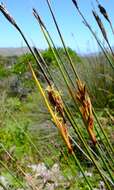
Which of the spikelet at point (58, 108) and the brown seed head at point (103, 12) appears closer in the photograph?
the spikelet at point (58, 108)

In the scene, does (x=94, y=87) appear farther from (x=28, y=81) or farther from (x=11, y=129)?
(x=28, y=81)

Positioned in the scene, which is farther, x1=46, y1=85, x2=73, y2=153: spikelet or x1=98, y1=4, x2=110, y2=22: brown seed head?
x1=98, y1=4, x2=110, y2=22: brown seed head

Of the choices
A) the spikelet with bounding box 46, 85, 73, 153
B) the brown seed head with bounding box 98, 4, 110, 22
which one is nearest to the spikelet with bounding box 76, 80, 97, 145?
the spikelet with bounding box 46, 85, 73, 153

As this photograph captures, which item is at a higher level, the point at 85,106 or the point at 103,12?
the point at 103,12

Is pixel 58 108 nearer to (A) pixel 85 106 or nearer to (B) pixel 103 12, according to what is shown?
(A) pixel 85 106

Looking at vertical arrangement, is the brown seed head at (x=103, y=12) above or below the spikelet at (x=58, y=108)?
above

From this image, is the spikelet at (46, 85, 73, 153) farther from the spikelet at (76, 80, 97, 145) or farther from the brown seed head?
the brown seed head

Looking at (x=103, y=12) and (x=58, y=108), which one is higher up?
(x=103, y=12)

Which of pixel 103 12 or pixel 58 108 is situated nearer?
pixel 58 108

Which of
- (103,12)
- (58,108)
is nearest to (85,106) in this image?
(58,108)

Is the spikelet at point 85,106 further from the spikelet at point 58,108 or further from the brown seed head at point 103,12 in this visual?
the brown seed head at point 103,12

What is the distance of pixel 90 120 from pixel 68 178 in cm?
235

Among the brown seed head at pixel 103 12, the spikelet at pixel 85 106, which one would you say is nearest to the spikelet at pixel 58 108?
the spikelet at pixel 85 106

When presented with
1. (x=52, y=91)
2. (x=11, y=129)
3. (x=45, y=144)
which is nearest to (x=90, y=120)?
(x=52, y=91)
